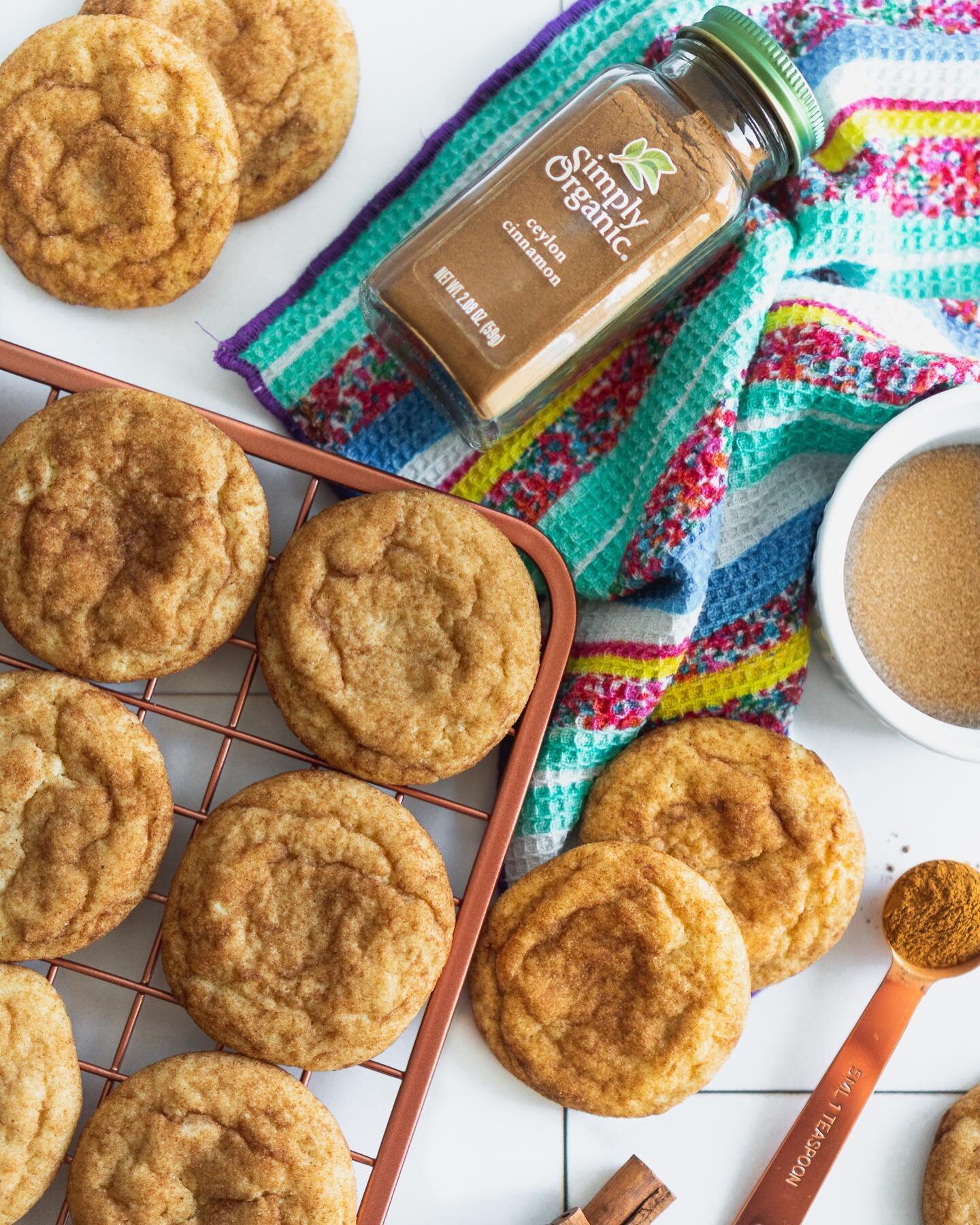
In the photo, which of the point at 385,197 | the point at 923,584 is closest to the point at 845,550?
the point at 923,584

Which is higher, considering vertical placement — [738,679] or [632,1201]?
[738,679]

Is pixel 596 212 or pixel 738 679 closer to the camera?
pixel 596 212


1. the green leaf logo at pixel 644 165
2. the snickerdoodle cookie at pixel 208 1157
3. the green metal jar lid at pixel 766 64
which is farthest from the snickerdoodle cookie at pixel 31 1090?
the green metal jar lid at pixel 766 64

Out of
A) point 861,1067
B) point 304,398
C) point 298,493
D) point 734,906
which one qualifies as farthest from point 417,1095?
point 304,398

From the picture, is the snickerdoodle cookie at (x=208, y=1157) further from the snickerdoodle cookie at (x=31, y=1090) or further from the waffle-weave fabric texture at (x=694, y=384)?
the waffle-weave fabric texture at (x=694, y=384)

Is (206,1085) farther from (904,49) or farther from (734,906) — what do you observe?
(904,49)

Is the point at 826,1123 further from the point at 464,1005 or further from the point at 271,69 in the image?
the point at 271,69
